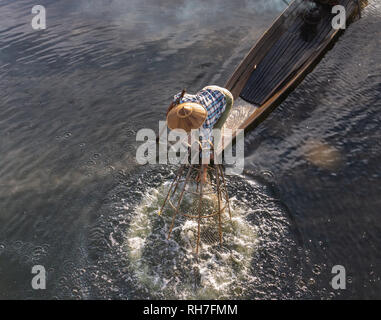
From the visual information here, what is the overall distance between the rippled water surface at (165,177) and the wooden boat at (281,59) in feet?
2.00

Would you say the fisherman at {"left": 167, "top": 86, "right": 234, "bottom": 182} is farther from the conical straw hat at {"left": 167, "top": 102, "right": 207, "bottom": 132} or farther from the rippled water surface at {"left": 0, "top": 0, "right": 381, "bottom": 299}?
the rippled water surface at {"left": 0, "top": 0, "right": 381, "bottom": 299}

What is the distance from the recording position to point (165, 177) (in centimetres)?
721

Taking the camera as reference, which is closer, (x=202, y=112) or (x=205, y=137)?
(x=202, y=112)

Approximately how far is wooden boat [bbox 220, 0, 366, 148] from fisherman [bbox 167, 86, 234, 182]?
5.17 ft

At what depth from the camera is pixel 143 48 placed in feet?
37.4

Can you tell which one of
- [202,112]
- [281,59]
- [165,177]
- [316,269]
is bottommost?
[316,269]

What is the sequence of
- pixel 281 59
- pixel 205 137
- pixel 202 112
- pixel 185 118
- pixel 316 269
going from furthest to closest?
pixel 281 59, pixel 316 269, pixel 205 137, pixel 202 112, pixel 185 118

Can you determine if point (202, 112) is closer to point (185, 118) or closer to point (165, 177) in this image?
point (185, 118)

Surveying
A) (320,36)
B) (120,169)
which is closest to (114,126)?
(120,169)

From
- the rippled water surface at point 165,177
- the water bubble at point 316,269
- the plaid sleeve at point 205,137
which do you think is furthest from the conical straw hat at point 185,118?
the water bubble at point 316,269

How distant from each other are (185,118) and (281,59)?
584 centimetres

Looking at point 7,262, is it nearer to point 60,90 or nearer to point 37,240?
point 37,240

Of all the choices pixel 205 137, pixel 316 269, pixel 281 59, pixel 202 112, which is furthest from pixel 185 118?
pixel 281 59

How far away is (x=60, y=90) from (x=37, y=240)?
5.41m
